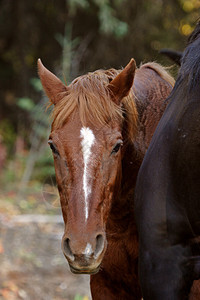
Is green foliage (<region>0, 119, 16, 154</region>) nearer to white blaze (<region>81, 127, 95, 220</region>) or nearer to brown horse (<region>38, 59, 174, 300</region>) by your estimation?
brown horse (<region>38, 59, 174, 300</region>)

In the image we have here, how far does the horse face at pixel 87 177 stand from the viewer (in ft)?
7.93

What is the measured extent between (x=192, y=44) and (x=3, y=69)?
37.5ft

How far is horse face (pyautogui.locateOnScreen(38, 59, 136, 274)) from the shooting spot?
2.42 meters

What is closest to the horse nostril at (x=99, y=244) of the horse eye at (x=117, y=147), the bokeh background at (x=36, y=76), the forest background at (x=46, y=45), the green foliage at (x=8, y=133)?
the horse eye at (x=117, y=147)

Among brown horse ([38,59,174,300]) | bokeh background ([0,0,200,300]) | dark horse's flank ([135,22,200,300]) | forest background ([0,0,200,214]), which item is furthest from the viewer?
forest background ([0,0,200,214])

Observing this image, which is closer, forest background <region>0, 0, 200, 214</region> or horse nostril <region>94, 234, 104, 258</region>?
horse nostril <region>94, 234, 104, 258</region>

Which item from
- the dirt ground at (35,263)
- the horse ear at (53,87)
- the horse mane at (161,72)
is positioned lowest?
the dirt ground at (35,263)

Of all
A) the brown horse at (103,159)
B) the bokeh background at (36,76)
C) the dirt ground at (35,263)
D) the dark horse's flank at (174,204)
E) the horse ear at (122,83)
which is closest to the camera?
the dark horse's flank at (174,204)

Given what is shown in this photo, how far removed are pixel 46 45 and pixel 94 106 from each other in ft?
33.5

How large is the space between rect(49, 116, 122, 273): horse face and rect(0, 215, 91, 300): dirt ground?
2.12 metres

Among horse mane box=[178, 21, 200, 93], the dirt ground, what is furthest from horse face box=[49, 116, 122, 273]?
the dirt ground

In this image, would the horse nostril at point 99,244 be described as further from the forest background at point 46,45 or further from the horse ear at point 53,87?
the forest background at point 46,45

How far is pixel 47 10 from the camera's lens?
12.0m

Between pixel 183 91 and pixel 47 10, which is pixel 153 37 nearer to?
pixel 47 10
